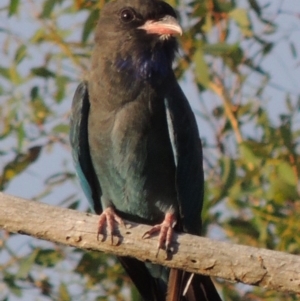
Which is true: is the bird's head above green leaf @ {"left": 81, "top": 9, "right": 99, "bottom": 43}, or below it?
above

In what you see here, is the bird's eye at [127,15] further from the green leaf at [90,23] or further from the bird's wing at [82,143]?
the green leaf at [90,23]

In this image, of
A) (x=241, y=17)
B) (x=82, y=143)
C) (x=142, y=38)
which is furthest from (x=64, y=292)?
(x=241, y=17)

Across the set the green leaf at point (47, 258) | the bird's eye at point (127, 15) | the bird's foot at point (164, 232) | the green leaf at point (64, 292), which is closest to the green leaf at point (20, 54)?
the bird's eye at point (127, 15)

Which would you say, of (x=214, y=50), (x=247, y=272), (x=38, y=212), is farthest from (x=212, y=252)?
(x=214, y=50)

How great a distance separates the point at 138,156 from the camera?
6.73 metres

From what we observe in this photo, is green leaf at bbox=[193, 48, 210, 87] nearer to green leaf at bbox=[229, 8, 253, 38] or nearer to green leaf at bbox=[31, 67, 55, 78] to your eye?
green leaf at bbox=[229, 8, 253, 38]

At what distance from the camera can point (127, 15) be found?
7016 millimetres

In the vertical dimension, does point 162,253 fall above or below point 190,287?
above

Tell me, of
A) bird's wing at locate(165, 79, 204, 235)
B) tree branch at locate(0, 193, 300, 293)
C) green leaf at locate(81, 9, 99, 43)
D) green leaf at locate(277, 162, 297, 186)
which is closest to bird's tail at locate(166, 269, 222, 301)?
bird's wing at locate(165, 79, 204, 235)

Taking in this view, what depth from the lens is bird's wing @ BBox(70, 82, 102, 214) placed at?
272 inches

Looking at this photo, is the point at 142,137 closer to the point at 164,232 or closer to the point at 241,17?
the point at 164,232

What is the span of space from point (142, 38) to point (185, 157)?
72 centimetres

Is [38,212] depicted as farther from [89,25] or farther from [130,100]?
[89,25]

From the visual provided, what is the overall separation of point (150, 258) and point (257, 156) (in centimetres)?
142
